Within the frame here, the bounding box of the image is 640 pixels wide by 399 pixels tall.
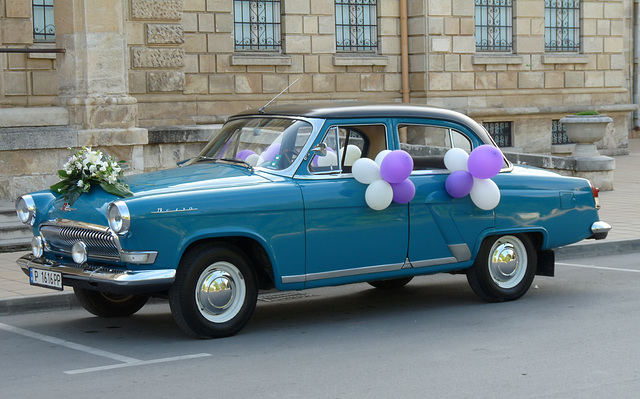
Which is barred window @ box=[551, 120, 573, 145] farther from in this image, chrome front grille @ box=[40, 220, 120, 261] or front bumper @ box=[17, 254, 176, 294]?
front bumper @ box=[17, 254, 176, 294]

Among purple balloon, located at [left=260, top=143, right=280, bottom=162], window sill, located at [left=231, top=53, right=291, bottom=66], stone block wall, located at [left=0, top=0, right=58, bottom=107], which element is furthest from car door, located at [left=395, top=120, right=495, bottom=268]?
window sill, located at [left=231, top=53, right=291, bottom=66]

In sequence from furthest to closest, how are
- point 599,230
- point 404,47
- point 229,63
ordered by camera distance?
point 404,47
point 229,63
point 599,230

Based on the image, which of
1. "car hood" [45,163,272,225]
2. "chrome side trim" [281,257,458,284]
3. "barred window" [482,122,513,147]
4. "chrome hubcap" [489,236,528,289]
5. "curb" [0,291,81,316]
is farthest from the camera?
"barred window" [482,122,513,147]

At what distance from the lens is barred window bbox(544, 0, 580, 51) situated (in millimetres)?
24250

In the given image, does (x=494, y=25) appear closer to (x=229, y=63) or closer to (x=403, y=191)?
(x=229, y=63)

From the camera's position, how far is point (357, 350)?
705cm

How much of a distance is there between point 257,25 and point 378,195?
518 inches

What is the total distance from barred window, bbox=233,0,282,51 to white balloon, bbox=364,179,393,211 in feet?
42.1

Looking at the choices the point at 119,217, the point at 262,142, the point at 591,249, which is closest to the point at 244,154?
the point at 262,142

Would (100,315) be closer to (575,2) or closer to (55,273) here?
(55,273)

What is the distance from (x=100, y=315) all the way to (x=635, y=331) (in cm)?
422

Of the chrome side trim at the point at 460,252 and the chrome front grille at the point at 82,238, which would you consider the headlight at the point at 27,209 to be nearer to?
the chrome front grille at the point at 82,238

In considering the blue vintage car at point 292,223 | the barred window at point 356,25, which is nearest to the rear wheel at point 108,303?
the blue vintage car at point 292,223

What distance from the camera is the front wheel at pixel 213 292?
7.23 m
